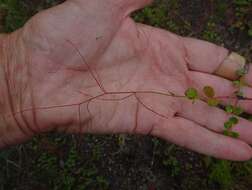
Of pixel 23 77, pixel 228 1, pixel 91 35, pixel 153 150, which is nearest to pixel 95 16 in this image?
pixel 91 35

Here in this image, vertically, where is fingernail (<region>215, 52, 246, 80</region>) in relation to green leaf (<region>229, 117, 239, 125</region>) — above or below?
above

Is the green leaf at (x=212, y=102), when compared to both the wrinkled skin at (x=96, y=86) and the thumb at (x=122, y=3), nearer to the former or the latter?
the wrinkled skin at (x=96, y=86)

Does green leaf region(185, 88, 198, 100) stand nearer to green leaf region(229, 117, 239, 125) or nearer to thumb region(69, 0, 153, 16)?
green leaf region(229, 117, 239, 125)

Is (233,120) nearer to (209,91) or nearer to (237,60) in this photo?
(209,91)

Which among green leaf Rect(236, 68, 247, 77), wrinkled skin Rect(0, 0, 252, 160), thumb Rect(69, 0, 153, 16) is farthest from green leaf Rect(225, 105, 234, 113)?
thumb Rect(69, 0, 153, 16)

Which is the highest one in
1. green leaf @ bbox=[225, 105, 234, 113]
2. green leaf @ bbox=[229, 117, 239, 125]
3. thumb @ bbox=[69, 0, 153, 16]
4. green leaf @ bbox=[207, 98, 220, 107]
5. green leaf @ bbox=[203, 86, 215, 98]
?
thumb @ bbox=[69, 0, 153, 16]

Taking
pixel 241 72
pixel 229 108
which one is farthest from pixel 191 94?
pixel 241 72

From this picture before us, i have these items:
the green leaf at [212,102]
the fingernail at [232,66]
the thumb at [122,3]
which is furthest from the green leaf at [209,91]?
the thumb at [122,3]

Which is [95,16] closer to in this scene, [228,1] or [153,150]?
[153,150]
